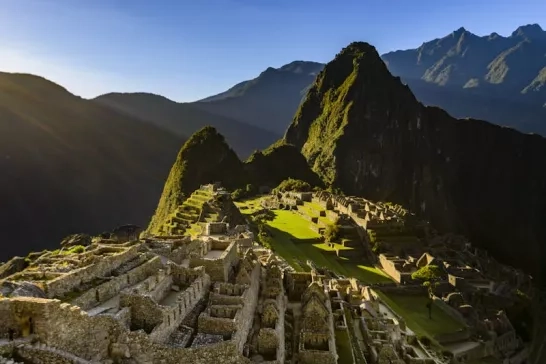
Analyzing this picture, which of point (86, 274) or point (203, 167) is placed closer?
point (86, 274)

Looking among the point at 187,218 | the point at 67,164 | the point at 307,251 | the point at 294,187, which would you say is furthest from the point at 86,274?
the point at 67,164

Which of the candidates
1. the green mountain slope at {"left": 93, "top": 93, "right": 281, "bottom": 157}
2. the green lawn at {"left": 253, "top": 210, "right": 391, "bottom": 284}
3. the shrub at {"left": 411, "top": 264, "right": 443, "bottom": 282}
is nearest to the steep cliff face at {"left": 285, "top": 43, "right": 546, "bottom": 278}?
the green mountain slope at {"left": 93, "top": 93, "right": 281, "bottom": 157}

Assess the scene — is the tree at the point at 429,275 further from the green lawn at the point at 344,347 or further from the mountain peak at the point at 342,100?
the mountain peak at the point at 342,100

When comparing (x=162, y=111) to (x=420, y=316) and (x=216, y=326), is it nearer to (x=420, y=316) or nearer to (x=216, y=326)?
(x=420, y=316)

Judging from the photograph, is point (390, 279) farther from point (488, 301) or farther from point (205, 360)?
point (205, 360)

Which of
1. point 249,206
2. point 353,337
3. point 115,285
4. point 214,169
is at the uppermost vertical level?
point 115,285

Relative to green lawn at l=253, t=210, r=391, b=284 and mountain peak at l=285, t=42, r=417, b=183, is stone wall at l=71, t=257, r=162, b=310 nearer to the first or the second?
green lawn at l=253, t=210, r=391, b=284
